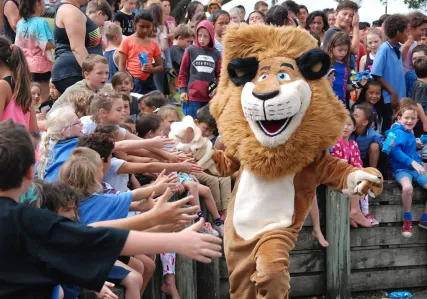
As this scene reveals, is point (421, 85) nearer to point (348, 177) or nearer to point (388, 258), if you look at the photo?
point (388, 258)

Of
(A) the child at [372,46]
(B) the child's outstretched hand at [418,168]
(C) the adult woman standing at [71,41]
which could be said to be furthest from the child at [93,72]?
(A) the child at [372,46]

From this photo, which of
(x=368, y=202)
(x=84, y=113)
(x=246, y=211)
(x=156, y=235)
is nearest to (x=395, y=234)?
(x=368, y=202)

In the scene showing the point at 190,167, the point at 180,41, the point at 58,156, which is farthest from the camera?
the point at 180,41

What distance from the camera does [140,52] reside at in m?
8.27

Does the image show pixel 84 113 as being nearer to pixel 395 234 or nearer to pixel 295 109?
Result: pixel 295 109

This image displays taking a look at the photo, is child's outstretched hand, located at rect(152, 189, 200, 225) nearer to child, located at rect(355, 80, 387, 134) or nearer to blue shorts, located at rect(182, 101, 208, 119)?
child, located at rect(355, 80, 387, 134)

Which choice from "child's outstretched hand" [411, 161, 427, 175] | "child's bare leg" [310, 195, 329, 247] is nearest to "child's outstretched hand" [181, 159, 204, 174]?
"child's bare leg" [310, 195, 329, 247]

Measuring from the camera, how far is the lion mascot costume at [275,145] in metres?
4.89

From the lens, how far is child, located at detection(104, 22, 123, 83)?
28.2 feet

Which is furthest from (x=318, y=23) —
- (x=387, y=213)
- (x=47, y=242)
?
(x=47, y=242)

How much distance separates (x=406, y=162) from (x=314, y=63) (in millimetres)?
2452

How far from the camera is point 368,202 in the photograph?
6980 mm

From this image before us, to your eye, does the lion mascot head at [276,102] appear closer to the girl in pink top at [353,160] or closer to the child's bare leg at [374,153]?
the girl in pink top at [353,160]

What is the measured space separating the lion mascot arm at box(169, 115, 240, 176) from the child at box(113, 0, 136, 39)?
428cm
